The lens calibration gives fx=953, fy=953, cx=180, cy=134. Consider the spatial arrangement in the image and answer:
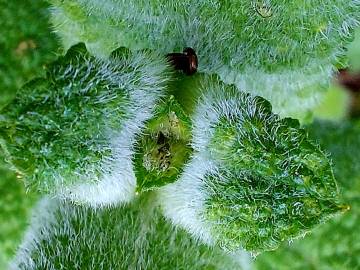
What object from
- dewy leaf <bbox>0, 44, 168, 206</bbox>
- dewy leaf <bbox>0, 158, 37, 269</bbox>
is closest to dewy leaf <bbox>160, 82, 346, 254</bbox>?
dewy leaf <bbox>0, 44, 168, 206</bbox>

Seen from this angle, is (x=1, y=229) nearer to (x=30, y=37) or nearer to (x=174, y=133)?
(x=30, y=37)

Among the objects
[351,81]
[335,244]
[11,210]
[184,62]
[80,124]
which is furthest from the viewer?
[351,81]

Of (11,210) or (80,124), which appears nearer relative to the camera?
(80,124)

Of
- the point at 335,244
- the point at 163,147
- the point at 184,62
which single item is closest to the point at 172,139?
the point at 163,147

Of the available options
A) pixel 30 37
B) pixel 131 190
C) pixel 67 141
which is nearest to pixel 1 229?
pixel 30 37

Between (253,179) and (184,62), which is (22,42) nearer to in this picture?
(184,62)

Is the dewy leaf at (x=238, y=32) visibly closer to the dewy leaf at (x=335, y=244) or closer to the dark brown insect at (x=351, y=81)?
the dewy leaf at (x=335, y=244)

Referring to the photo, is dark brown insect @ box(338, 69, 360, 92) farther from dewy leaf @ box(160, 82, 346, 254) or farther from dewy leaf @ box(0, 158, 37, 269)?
dewy leaf @ box(160, 82, 346, 254)

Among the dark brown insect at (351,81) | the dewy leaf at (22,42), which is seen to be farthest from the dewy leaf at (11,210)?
the dark brown insect at (351,81)
